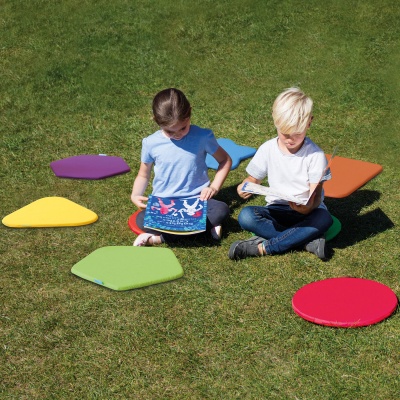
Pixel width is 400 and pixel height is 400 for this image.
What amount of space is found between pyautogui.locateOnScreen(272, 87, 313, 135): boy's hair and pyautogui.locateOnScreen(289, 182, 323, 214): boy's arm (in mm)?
405

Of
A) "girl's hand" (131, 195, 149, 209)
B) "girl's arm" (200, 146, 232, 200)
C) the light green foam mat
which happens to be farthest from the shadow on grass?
"girl's hand" (131, 195, 149, 209)

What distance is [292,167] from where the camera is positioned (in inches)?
179

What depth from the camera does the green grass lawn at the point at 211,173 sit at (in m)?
3.53

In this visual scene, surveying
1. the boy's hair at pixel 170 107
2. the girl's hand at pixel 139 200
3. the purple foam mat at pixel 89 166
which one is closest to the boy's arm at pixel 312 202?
the boy's hair at pixel 170 107

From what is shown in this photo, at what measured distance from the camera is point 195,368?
11.6ft

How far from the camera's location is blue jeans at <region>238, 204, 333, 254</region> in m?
4.53

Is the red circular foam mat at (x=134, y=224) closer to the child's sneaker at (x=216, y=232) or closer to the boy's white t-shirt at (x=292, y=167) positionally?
the child's sneaker at (x=216, y=232)

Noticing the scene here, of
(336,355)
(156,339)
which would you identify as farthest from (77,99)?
(336,355)

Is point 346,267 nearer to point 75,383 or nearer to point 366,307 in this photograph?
point 366,307

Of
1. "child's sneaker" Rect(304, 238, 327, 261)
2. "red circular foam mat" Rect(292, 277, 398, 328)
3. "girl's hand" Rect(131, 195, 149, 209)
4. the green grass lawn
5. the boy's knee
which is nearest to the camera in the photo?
the green grass lawn

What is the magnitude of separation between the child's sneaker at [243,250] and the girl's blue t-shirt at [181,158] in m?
0.66

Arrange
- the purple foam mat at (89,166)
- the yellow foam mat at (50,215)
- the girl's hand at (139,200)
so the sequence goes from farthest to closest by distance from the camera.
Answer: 1. the purple foam mat at (89,166)
2. the yellow foam mat at (50,215)
3. the girl's hand at (139,200)

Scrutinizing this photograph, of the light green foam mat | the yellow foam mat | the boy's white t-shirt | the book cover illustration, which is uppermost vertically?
the boy's white t-shirt

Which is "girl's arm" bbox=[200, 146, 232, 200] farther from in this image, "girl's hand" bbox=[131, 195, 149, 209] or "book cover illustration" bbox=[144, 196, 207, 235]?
"girl's hand" bbox=[131, 195, 149, 209]
